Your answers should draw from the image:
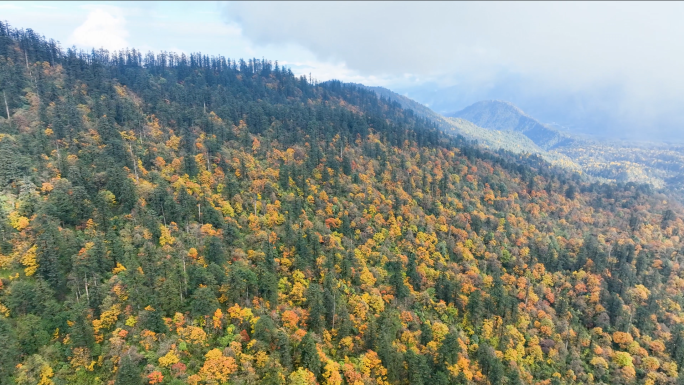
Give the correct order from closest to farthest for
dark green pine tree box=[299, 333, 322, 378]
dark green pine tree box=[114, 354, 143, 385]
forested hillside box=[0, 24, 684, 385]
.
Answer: dark green pine tree box=[114, 354, 143, 385]
forested hillside box=[0, 24, 684, 385]
dark green pine tree box=[299, 333, 322, 378]

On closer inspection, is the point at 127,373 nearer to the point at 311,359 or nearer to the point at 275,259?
the point at 311,359

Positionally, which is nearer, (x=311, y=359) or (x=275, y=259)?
(x=311, y=359)

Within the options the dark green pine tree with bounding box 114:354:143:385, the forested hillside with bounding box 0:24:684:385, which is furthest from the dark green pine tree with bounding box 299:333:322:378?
the dark green pine tree with bounding box 114:354:143:385

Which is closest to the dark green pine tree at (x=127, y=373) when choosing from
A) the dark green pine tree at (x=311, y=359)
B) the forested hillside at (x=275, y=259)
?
the forested hillside at (x=275, y=259)

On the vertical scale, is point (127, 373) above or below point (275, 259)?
below

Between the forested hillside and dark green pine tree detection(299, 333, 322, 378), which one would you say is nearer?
the forested hillside

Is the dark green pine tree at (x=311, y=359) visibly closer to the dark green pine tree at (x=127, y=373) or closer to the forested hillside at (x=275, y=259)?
the forested hillside at (x=275, y=259)

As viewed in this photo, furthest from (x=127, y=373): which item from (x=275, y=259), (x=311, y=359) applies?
(x=275, y=259)

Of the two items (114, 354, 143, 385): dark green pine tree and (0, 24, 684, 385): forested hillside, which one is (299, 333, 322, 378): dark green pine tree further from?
(114, 354, 143, 385): dark green pine tree
